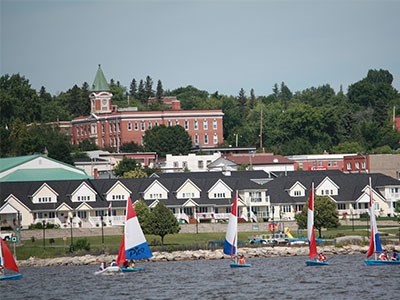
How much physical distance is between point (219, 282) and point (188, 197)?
4671 cm

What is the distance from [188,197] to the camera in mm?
119250

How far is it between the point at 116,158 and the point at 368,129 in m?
37.8

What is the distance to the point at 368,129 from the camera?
593 ft

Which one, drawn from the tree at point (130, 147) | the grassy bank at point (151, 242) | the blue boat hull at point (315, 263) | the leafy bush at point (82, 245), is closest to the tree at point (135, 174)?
the tree at point (130, 147)

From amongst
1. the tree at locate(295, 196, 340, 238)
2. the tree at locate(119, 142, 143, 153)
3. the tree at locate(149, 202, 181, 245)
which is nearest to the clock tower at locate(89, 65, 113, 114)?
the tree at locate(119, 142, 143, 153)

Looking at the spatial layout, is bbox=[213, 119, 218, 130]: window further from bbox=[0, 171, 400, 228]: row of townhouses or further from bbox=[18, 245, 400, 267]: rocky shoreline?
bbox=[18, 245, 400, 267]: rocky shoreline

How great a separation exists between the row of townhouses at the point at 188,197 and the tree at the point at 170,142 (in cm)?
4727

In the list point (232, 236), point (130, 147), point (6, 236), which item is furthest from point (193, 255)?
point (130, 147)

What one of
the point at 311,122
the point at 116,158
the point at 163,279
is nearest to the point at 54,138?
the point at 116,158

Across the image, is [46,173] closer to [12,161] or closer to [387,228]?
[12,161]

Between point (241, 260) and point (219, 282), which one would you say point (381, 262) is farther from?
point (219, 282)

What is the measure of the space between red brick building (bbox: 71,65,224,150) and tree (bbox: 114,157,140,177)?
2849cm

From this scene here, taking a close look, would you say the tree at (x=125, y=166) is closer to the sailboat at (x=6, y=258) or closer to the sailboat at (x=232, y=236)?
the sailboat at (x=232, y=236)

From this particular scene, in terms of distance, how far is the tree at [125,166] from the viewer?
14750 cm
